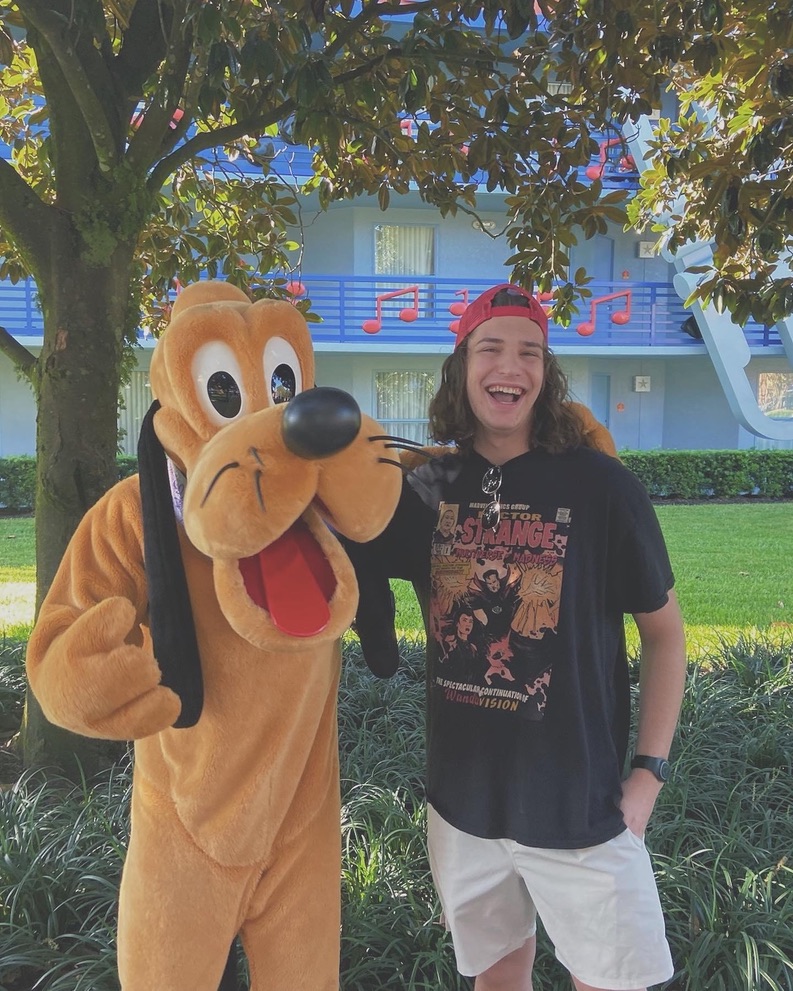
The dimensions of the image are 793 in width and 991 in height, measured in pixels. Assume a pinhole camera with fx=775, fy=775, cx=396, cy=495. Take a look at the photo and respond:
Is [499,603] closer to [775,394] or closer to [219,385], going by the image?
[219,385]

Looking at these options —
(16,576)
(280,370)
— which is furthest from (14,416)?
(280,370)

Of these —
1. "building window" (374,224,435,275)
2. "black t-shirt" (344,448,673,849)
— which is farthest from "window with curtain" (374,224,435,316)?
"black t-shirt" (344,448,673,849)

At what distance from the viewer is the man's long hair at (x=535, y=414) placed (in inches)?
76.7

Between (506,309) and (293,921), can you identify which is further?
(506,309)

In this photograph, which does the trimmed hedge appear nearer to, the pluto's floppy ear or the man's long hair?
the man's long hair

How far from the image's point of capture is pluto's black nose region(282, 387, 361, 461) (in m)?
1.23

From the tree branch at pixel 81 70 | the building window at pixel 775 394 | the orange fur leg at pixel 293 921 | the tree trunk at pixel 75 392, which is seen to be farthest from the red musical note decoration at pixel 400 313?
the orange fur leg at pixel 293 921

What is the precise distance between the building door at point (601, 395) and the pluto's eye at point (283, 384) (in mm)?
17166

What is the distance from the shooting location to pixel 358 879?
2.69 metres

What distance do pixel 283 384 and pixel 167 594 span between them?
1.55 feet

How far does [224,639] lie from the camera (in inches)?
62.2

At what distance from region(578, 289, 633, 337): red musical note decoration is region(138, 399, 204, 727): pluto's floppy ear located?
14.6 meters

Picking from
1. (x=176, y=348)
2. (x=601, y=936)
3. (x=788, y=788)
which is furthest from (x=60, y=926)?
(x=788, y=788)

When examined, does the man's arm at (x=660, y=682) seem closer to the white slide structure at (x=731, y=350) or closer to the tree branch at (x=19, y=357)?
the tree branch at (x=19, y=357)
